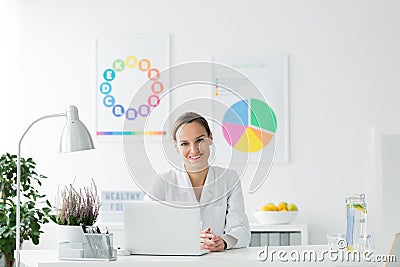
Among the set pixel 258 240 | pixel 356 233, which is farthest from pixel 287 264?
pixel 258 240

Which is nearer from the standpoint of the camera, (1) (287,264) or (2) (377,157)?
(1) (287,264)

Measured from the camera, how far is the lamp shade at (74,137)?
115 inches

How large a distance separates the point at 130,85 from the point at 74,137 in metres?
2.35

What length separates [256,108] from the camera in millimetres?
5160

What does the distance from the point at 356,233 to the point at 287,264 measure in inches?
13.0

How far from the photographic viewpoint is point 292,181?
509cm

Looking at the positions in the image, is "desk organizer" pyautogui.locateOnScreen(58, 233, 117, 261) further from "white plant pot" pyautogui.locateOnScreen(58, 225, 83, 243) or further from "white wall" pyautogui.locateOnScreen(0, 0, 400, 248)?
"white wall" pyautogui.locateOnScreen(0, 0, 400, 248)

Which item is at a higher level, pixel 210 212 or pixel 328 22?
pixel 328 22

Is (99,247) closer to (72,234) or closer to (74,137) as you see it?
(72,234)

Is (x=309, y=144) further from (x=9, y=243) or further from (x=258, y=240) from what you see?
(x=9, y=243)

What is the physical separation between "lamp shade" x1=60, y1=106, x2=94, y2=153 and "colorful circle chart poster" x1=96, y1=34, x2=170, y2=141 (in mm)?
2237

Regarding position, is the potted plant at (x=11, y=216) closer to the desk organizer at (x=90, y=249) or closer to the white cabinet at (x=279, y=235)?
the white cabinet at (x=279, y=235)

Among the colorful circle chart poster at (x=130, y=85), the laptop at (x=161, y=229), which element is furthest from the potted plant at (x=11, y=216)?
the laptop at (x=161, y=229)

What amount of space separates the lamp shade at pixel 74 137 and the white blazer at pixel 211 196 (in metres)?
0.48
